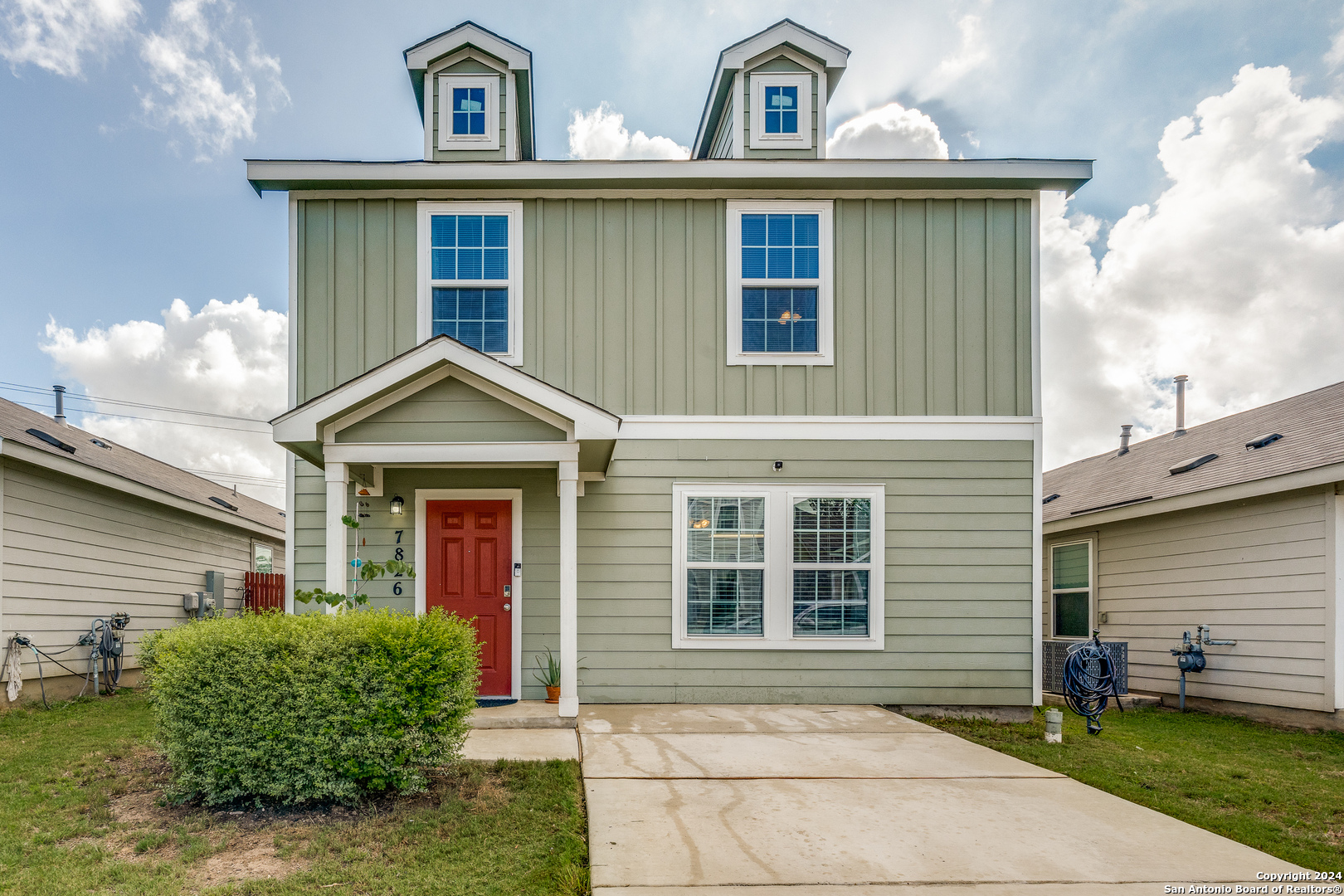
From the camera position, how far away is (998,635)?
23.2 feet

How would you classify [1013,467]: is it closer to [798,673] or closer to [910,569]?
[910,569]

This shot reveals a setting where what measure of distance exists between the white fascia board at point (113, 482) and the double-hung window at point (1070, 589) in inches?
401

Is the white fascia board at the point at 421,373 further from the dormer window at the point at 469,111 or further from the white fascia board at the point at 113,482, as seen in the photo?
the dormer window at the point at 469,111

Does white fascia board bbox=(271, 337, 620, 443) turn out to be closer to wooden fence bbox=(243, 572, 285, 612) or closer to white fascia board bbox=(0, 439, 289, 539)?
white fascia board bbox=(0, 439, 289, 539)

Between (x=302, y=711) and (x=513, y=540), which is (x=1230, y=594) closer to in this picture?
(x=513, y=540)

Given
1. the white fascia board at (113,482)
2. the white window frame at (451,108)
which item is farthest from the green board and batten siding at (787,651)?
the white window frame at (451,108)

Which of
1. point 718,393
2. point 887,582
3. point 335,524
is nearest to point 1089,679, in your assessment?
point 887,582

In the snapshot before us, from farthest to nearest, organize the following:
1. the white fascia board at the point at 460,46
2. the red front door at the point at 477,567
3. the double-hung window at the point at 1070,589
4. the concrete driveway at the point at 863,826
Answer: the double-hung window at the point at 1070,589 < the white fascia board at the point at 460,46 < the red front door at the point at 477,567 < the concrete driveway at the point at 863,826

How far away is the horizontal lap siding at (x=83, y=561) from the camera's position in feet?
24.5

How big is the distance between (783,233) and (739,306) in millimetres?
865

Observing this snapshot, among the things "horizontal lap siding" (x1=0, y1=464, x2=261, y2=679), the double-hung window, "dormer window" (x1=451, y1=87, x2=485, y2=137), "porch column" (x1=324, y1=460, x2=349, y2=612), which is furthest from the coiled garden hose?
"horizontal lap siding" (x1=0, y1=464, x2=261, y2=679)

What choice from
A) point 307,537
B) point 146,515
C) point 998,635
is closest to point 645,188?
point 307,537

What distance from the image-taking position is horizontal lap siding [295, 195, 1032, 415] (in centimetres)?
713

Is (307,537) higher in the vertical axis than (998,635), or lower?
higher
